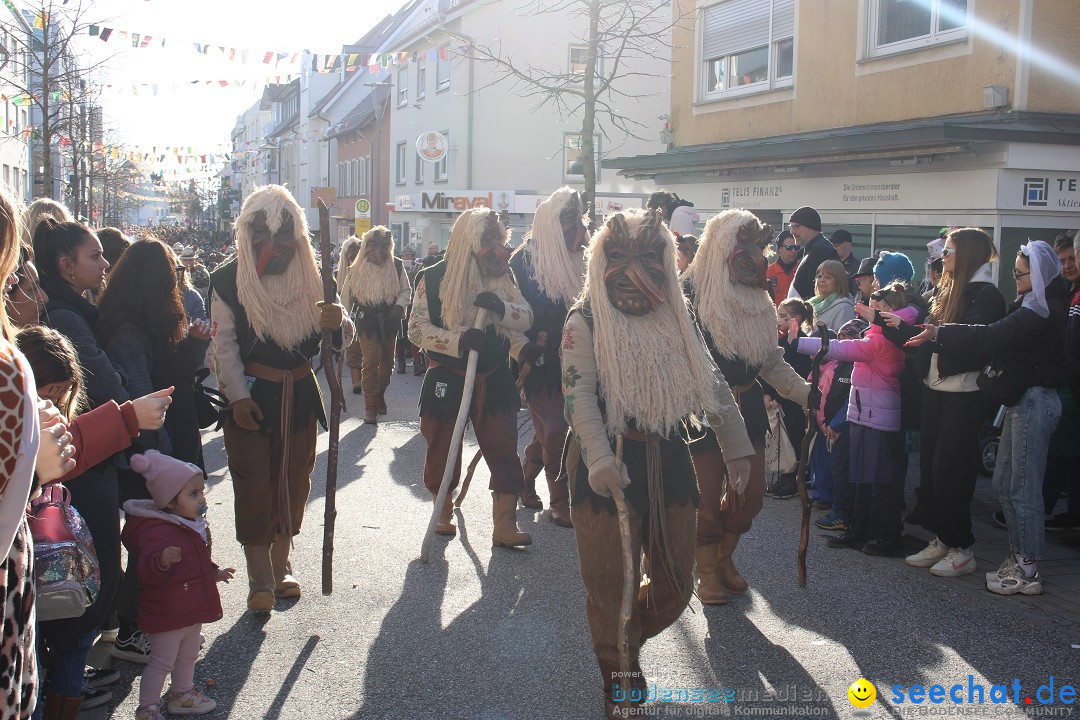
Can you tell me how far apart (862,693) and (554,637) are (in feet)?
4.77

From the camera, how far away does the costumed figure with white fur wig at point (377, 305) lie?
1177 cm

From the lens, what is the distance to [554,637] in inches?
195

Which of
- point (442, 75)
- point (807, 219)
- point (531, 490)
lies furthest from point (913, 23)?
point (442, 75)

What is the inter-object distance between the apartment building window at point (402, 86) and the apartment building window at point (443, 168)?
4291mm

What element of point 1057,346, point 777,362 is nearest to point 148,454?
point 777,362

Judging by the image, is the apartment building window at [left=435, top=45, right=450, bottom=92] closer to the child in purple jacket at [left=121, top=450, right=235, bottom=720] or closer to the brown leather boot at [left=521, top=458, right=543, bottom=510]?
the brown leather boot at [left=521, top=458, right=543, bottom=510]

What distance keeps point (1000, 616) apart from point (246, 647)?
387 centimetres

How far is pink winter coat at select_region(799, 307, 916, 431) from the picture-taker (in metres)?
6.40

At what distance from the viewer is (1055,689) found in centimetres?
441

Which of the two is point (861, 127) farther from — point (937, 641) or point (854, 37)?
point (937, 641)

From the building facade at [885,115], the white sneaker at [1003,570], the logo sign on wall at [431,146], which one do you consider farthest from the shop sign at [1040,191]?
the logo sign on wall at [431,146]

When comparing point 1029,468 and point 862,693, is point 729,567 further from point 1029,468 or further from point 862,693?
point 1029,468

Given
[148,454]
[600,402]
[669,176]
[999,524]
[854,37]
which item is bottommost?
[999,524]

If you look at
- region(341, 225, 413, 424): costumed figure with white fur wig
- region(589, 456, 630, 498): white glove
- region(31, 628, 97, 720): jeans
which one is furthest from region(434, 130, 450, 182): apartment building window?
region(31, 628, 97, 720): jeans
